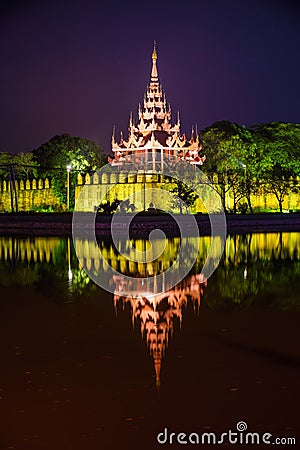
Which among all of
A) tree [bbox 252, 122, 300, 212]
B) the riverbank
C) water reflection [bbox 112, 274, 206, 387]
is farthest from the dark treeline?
water reflection [bbox 112, 274, 206, 387]

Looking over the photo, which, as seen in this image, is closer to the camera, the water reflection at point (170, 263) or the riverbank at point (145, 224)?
the water reflection at point (170, 263)

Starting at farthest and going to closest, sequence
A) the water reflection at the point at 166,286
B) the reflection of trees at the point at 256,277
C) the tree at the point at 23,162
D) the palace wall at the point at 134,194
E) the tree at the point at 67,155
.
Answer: the tree at the point at 23,162 → the tree at the point at 67,155 → the palace wall at the point at 134,194 → the reflection of trees at the point at 256,277 → the water reflection at the point at 166,286

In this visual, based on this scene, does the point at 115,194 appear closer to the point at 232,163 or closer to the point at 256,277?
the point at 232,163

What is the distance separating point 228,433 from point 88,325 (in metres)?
4.65

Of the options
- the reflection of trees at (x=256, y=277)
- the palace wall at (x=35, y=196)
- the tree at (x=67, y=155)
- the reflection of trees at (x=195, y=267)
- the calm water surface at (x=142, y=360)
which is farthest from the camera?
the tree at (x=67, y=155)

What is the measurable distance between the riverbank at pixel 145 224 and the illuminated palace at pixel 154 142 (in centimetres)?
944

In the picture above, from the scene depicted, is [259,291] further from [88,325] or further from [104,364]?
[104,364]

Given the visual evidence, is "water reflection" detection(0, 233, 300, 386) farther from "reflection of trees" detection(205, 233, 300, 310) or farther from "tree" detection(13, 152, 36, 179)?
"tree" detection(13, 152, 36, 179)

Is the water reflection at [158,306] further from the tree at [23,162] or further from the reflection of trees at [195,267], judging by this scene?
the tree at [23,162]

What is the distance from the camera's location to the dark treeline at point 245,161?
→ 152 ft

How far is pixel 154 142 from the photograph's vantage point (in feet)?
155

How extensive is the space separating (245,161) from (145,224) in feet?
52.7

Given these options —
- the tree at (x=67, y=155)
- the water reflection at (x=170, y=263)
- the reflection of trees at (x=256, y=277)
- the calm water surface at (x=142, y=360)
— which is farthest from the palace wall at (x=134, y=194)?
the calm water surface at (x=142, y=360)

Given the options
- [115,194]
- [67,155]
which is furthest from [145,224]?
[67,155]
